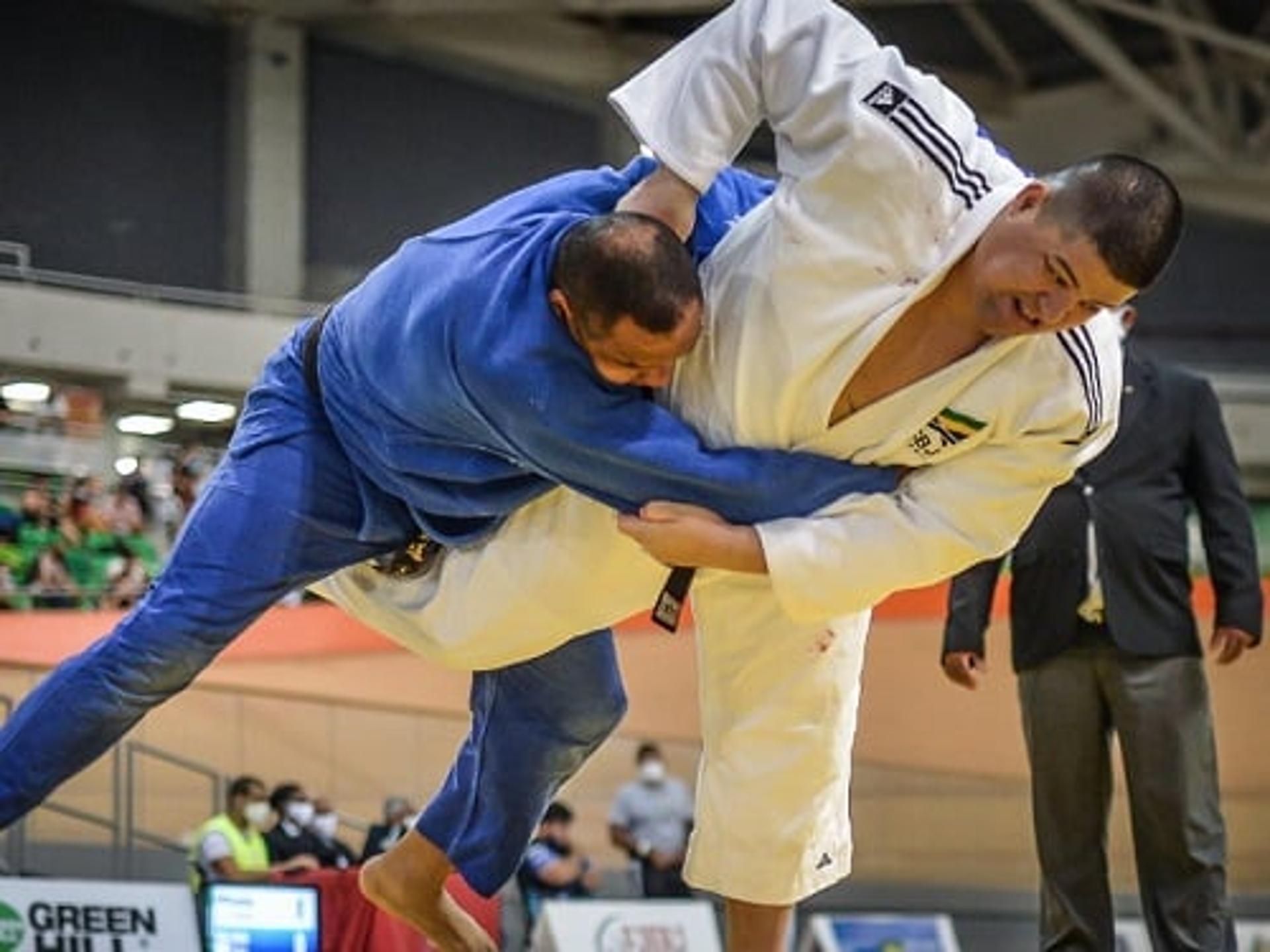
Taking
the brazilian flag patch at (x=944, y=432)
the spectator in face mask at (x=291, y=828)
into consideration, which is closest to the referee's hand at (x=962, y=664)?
the brazilian flag patch at (x=944, y=432)

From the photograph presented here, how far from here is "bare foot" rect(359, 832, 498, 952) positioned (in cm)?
405

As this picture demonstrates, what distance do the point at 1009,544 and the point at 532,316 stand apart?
0.80 meters

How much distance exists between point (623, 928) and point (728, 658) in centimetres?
381

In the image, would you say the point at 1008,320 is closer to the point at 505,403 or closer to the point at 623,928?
the point at 505,403

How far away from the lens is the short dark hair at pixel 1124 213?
3.15 meters

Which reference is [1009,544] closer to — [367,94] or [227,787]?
[227,787]

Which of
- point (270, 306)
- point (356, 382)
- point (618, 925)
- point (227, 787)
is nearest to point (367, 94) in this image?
point (270, 306)

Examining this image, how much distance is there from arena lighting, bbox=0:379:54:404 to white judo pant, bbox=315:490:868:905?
1189 centimetres

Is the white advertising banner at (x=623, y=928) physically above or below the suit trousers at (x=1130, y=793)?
below

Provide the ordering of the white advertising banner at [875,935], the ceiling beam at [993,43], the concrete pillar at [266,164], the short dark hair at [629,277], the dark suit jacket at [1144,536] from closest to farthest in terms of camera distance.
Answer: the short dark hair at [629,277] → the dark suit jacket at [1144,536] → the white advertising banner at [875,935] → the concrete pillar at [266,164] → the ceiling beam at [993,43]

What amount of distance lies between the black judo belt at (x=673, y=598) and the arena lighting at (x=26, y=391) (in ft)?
40.1

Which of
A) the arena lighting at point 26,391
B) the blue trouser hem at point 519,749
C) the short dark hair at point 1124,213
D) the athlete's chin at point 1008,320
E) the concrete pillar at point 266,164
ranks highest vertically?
the concrete pillar at point 266,164

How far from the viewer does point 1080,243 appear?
3162mm

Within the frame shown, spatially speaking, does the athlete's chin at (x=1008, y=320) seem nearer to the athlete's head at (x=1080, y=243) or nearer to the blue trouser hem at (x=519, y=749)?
the athlete's head at (x=1080, y=243)
